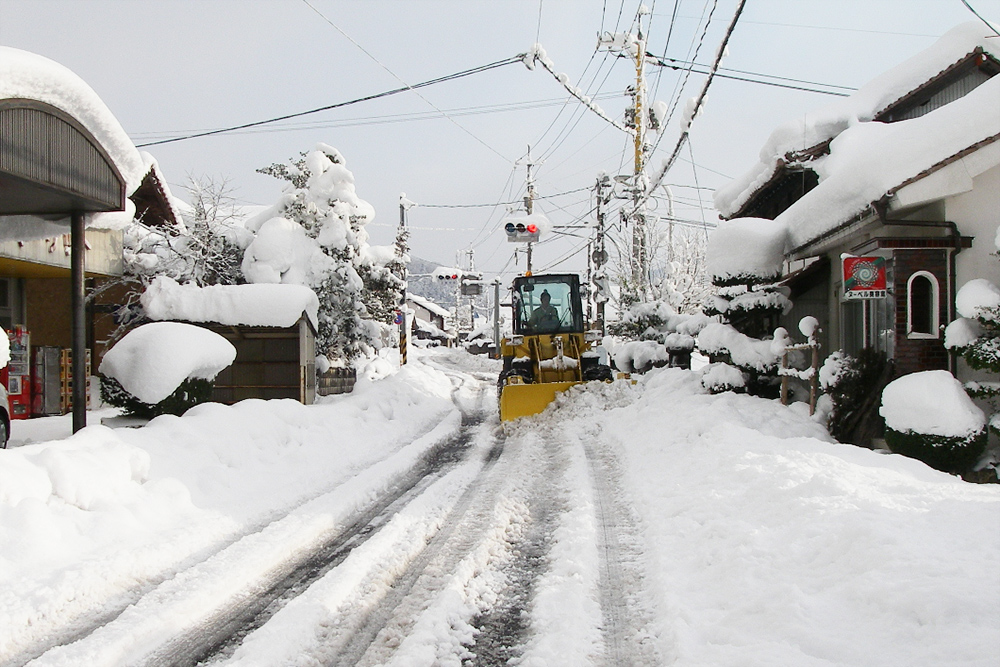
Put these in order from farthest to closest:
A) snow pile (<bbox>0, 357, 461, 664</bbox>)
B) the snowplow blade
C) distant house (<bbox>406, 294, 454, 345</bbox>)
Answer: distant house (<bbox>406, 294, 454, 345</bbox>), the snowplow blade, snow pile (<bbox>0, 357, 461, 664</bbox>)

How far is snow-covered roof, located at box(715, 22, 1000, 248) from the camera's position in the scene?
935 cm

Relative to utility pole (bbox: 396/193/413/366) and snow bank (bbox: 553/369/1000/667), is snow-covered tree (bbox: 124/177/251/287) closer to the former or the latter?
utility pole (bbox: 396/193/413/366)

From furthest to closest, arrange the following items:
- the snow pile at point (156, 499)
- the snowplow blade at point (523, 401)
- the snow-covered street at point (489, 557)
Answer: the snowplow blade at point (523, 401) < the snow pile at point (156, 499) < the snow-covered street at point (489, 557)

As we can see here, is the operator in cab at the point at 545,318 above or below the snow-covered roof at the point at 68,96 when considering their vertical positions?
below

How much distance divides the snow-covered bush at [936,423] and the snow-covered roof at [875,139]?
2.86 metres

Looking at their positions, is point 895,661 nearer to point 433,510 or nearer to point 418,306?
point 433,510

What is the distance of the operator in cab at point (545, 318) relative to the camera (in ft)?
53.3

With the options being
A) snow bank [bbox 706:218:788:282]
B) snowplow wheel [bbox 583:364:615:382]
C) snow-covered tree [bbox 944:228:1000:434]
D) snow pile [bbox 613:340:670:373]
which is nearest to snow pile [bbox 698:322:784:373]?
snow bank [bbox 706:218:788:282]

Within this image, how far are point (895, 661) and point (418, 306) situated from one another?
3478 inches

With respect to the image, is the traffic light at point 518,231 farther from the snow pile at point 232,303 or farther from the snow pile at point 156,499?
the snow pile at point 156,499

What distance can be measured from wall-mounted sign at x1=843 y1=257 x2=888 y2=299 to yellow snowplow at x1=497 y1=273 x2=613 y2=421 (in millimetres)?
6116

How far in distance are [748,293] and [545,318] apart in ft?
16.2

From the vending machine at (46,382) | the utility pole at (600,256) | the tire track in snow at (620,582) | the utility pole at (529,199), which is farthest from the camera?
the utility pole at (529,199)

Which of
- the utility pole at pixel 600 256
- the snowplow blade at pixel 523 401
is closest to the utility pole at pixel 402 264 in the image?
the utility pole at pixel 600 256
